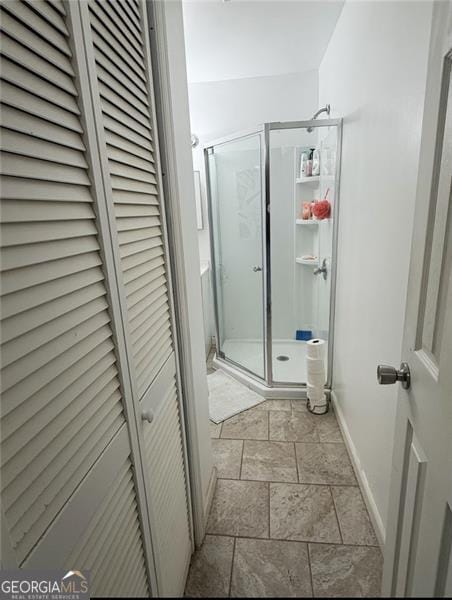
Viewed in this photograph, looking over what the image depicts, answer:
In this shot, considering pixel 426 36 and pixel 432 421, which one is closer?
pixel 432 421

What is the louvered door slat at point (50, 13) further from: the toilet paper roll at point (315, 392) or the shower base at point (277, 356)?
the shower base at point (277, 356)

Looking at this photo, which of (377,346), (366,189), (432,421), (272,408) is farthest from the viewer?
(272,408)

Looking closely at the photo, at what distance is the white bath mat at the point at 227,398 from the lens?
220 centimetres

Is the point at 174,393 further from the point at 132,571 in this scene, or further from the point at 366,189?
the point at 366,189

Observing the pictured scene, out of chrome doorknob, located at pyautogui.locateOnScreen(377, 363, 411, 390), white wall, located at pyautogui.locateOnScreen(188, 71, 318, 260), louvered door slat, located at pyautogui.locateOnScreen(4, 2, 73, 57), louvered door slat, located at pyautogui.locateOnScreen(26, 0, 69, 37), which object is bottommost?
chrome doorknob, located at pyautogui.locateOnScreen(377, 363, 411, 390)

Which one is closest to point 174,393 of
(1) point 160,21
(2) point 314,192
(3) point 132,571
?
(3) point 132,571

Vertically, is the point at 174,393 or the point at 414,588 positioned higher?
the point at 174,393

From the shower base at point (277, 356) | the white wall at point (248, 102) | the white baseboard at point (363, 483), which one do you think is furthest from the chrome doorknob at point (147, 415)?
the white wall at point (248, 102)

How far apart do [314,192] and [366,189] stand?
120 centimetres

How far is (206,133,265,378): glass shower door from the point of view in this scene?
2.41 metres

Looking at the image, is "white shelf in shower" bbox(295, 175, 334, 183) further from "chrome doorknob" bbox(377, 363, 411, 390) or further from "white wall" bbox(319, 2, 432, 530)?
"chrome doorknob" bbox(377, 363, 411, 390)

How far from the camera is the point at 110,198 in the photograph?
0.63 m

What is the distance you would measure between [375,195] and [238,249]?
4.81 feet

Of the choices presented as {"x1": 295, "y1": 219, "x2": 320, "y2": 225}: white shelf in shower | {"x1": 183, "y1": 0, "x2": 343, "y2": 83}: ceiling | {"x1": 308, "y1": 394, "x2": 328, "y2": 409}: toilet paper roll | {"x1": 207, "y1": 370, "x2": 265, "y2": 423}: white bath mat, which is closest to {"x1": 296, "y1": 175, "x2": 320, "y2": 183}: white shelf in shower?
{"x1": 295, "y1": 219, "x2": 320, "y2": 225}: white shelf in shower
